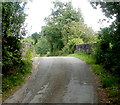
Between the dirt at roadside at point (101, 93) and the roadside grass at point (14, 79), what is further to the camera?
the roadside grass at point (14, 79)

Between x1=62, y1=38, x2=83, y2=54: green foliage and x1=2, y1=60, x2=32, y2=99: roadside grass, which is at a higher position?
x1=62, y1=38, x2=83, y2=54: green foliage

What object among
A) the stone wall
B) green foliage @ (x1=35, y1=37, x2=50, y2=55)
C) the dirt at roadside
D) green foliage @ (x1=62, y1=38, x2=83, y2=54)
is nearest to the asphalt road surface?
the dirt at roadside

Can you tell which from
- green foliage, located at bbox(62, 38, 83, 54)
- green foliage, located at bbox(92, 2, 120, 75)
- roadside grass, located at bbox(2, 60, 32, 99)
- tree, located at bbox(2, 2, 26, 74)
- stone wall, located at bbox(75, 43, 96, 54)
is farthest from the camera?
green foliage, located at bbox(62, 38, 83, 54)

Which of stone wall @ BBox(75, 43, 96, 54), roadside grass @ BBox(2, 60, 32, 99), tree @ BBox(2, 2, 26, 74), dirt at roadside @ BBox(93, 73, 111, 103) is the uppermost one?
tree @ BBox(2, 2, 26, 74)

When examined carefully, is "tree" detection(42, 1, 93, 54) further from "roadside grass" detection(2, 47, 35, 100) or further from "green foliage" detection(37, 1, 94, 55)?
"roadside grass" detection(2, 47, 35, 100)

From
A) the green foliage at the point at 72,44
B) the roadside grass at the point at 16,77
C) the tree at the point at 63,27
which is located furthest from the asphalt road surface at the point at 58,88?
the tree at the point at 63,27

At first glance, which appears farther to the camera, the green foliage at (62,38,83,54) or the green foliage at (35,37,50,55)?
the green foliage at (35,37,50,55)

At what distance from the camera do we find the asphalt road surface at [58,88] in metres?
6.88

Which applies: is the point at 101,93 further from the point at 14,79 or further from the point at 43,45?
the point at 43,45

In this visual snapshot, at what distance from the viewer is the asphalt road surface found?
22.6 ft

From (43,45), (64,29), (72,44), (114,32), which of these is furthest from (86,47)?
(43,45)

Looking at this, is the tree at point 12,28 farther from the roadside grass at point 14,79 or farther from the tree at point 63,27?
the tree at point 63,27

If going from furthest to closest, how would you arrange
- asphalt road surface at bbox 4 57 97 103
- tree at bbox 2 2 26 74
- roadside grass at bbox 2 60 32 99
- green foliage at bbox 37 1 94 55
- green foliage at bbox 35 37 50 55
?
green foliage at bbox 35 37 50 55, green foliage at bbox 37 1 94 55, tree at bbox 2 2 26 74, roadside grass at bbox 2 60 32 99, asphalt road surface at bbox 4 57 97 103

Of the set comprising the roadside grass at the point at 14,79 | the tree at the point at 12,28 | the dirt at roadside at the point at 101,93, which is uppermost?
the tree at the point at 12,28
